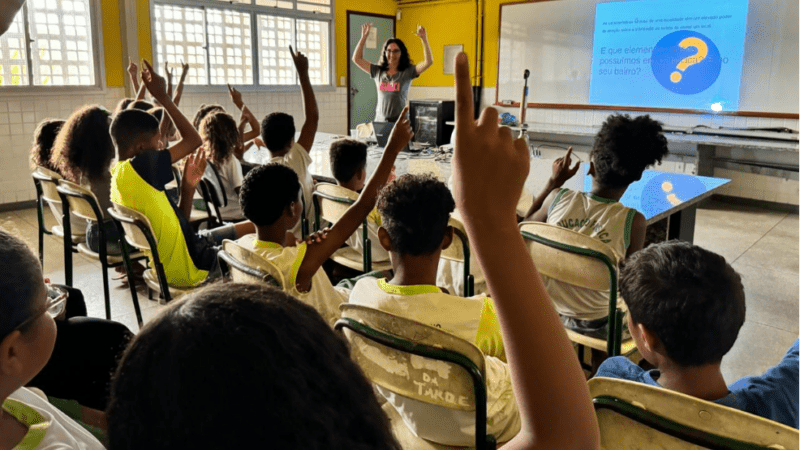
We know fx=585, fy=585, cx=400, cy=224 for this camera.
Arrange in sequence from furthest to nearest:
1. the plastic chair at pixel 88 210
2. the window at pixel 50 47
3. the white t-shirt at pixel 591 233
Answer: the window at pixel 50 47
the plastic chair at pixel 88 210
the white t-shirt at pixel 591 233

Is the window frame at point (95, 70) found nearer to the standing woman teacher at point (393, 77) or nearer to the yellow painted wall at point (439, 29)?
the standing woman teacher at point (393, 77)

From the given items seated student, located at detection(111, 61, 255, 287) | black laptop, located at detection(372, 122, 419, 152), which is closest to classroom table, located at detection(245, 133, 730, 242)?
black laptop, located at detection(372, 122, 419, 152)

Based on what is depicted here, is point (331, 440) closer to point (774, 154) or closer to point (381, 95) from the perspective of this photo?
point (381, 95)

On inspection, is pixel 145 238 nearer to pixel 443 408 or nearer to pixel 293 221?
pixel 293 221

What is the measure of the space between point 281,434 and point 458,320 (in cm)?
100

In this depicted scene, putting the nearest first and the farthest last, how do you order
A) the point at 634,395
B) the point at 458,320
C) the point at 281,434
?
the point at 281,434 < the point at 634,395 < the point at 458,320

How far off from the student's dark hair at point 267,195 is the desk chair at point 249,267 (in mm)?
170

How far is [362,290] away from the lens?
154 cm

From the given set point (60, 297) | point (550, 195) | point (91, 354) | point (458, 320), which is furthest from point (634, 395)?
point (550, 195)

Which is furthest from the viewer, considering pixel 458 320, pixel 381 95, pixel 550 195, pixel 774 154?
pixel 774 154

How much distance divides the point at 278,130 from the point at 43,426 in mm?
2506

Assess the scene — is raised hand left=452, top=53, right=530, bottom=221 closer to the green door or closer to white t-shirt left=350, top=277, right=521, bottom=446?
white t-shirt left=350, top=277, right=521, bottom=446

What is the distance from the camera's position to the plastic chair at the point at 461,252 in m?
2.14

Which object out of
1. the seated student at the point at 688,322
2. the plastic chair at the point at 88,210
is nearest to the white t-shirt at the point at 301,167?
the plastic chair at the point at 88,210
